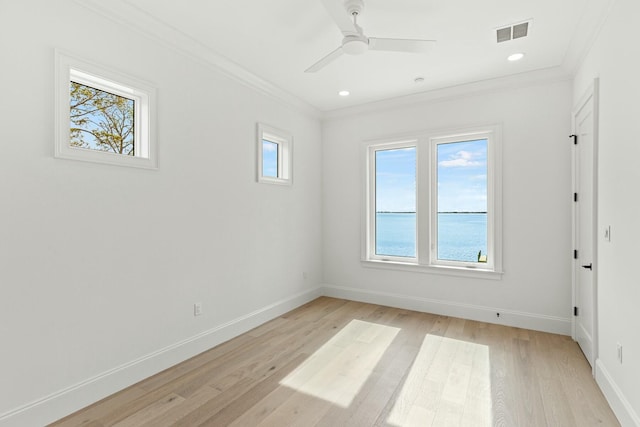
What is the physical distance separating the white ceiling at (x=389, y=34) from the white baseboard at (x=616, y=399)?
104 inches

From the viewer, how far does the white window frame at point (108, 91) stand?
82.3 inches

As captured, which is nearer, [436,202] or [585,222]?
[585,222]

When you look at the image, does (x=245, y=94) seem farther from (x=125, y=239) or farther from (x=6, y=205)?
(x=6, y=205)

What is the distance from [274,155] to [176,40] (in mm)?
1767

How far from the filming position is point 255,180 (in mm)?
3717

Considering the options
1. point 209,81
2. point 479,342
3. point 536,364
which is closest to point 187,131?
point 209,81

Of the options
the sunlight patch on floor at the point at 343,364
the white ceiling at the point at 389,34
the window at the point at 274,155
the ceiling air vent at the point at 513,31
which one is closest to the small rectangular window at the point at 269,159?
the window at the point at 274,155

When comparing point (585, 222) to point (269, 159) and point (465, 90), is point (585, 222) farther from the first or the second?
point (269, 159)

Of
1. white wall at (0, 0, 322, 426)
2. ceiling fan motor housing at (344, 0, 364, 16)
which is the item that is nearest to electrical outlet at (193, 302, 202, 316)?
white wall at (0, 0, 322, 426)

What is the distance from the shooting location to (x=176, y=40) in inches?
109

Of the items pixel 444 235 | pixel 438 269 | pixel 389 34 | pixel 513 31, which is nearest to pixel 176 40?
pixel 389 34

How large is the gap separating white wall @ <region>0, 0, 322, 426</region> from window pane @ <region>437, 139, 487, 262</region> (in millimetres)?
2317

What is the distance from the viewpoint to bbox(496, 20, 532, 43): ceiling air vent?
104 inches

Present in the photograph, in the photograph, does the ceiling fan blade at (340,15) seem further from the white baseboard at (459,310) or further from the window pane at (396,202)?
the white baseboard at (459,310)
